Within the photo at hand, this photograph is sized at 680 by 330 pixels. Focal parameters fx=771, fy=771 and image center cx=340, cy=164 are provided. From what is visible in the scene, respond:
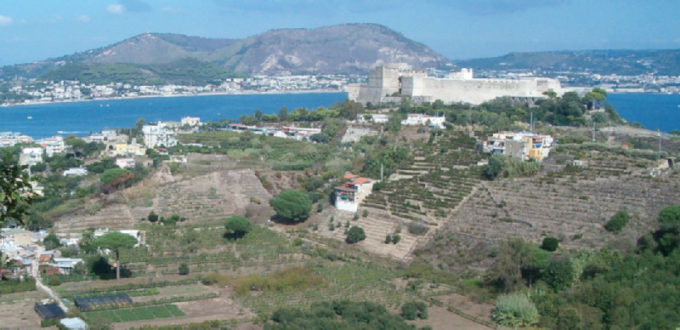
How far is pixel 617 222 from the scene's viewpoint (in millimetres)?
18438

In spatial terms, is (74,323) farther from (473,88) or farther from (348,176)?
(473,88)

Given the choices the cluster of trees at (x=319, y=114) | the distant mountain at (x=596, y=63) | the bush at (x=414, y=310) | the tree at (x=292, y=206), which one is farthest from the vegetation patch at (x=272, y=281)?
the distant mountain at (x=596, y=63)

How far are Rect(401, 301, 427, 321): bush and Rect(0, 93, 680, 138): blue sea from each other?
31713mm

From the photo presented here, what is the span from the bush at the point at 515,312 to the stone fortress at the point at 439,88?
64.4ft

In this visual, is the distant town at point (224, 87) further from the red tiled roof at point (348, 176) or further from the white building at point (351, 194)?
the white building at point (351, 194)

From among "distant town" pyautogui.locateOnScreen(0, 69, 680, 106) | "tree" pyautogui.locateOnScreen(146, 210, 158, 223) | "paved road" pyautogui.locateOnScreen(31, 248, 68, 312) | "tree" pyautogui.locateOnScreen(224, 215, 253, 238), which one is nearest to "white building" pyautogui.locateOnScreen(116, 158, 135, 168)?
"tree" pyautogui.locateOnScreen(146, 210, 158, 223)

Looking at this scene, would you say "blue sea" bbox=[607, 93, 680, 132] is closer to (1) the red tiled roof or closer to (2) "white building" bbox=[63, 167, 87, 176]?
(1) the red tiled roof

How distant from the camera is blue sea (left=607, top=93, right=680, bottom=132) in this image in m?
45.6

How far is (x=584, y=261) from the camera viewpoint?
16875mm

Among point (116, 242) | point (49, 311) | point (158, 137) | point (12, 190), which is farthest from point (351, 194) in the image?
point (12, 190)

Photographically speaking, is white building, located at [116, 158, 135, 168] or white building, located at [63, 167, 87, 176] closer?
white building, located at [63, 167, 87, 176]

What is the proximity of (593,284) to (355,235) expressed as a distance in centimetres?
721

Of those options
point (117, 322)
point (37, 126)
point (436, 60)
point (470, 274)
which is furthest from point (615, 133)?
point (436, 60)

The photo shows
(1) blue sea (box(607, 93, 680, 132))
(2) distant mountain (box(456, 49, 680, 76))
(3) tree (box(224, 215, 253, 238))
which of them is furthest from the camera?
(2) distant mountain (box(456, 49, 680, 76))
